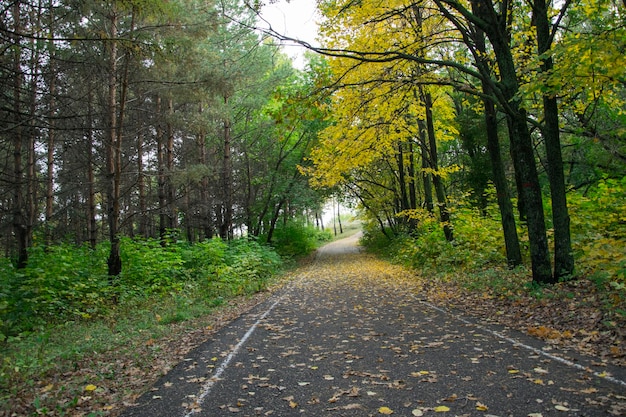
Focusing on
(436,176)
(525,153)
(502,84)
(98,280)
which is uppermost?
(502,84)

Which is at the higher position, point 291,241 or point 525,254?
point 291,241

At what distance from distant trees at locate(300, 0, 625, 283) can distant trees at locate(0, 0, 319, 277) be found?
2185mm

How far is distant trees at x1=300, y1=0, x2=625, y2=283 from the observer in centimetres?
757

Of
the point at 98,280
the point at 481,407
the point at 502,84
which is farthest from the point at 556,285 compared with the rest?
the point at 98,280

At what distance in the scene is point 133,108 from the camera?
36.2ft

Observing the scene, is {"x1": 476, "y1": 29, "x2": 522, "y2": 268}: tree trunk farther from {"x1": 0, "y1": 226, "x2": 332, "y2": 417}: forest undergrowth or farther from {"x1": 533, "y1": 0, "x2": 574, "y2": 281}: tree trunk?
{"x1": 0, "y1": 226, "x2": 332, "y2": 417}: forest undergrowth

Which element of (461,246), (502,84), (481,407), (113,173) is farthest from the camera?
(461,246)

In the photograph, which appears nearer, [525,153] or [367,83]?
[525,153]

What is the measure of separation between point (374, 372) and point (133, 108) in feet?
32.5

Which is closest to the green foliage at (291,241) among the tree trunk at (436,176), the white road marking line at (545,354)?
the tree trunk at (436,176)

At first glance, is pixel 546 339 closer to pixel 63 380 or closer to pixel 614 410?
pixel 614 410

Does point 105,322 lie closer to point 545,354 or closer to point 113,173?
point 113,173

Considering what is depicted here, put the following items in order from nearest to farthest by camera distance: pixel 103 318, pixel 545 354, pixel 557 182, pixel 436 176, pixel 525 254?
pixel 545 354 < pixel 557 182 < pixel 103 318 < pixel 525 254 < pixel 436 176

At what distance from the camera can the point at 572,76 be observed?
6527mm
